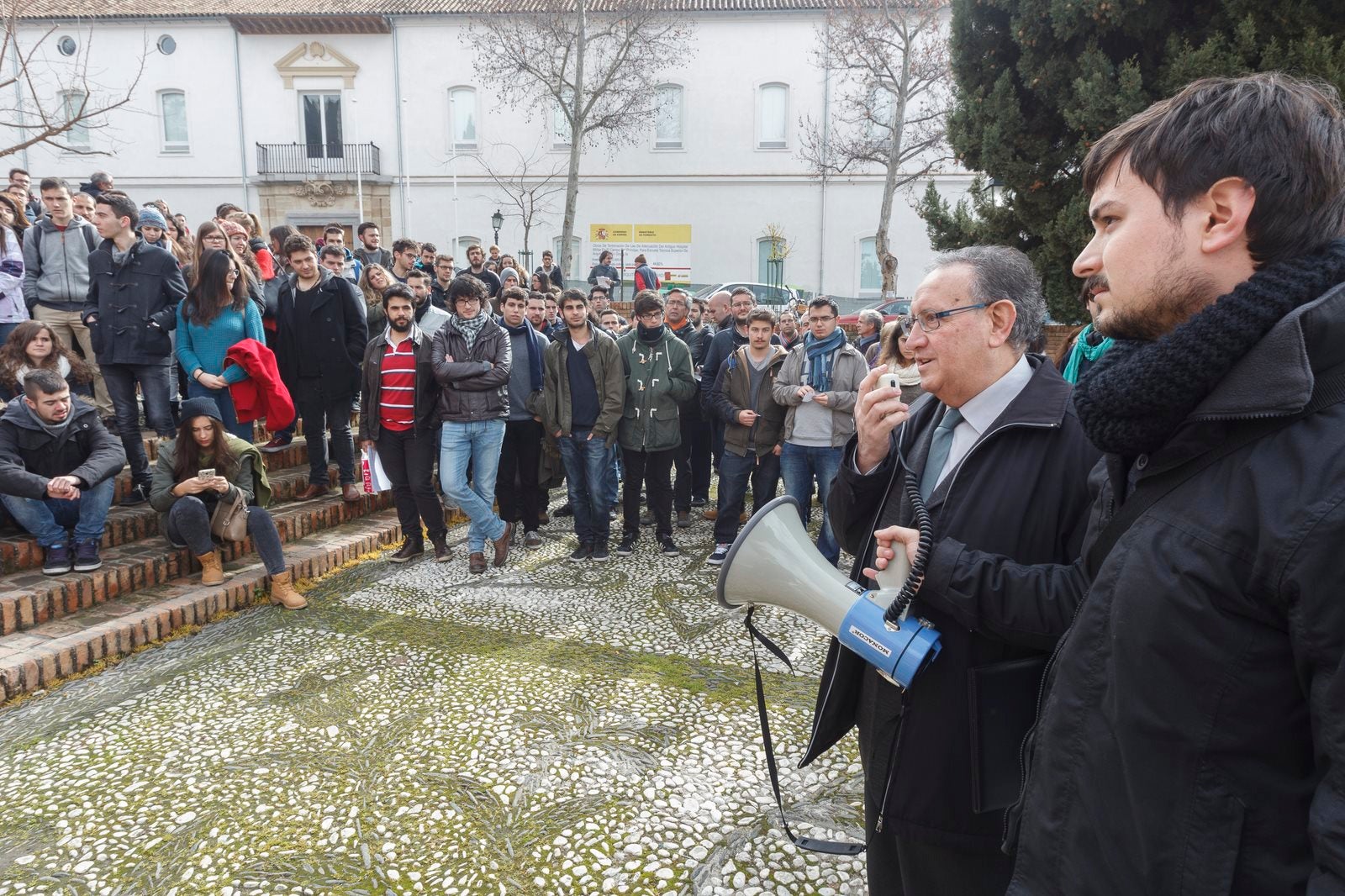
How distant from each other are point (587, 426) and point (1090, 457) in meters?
4.99

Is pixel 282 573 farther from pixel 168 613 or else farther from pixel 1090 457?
pixel 1090 457

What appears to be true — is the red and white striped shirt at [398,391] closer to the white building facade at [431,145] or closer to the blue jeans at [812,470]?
the blue jeans at [812,470]

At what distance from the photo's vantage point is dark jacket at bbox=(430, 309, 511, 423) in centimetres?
586

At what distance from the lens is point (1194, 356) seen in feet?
3.60

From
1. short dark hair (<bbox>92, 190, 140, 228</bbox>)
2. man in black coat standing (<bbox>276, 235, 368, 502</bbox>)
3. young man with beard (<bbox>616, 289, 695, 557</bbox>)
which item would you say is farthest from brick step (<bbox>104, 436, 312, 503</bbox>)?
young man with beard (<bbox>616, 289, 695, 557</bbox>)

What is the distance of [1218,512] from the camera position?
1.06 metres

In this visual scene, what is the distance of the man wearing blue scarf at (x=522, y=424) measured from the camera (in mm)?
6629

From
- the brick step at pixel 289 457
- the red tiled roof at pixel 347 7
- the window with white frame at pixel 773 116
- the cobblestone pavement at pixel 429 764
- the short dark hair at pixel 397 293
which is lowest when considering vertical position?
the cobblestone pavement at pixel 429 764

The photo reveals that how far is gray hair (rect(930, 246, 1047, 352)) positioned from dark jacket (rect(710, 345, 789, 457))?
4347mm

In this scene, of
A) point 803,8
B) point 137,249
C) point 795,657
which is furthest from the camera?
point 803,8

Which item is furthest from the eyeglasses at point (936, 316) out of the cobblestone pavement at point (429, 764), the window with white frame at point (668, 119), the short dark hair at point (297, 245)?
the window with white frame at point (668, 119)

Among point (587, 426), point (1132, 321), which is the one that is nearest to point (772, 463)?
point (587, 426)

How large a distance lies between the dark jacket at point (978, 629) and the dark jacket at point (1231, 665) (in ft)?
1.71

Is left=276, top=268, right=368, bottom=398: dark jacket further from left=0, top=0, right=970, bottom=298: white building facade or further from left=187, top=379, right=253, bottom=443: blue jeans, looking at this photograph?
left=0, top=0, right=970, bottom=298: white building facade
